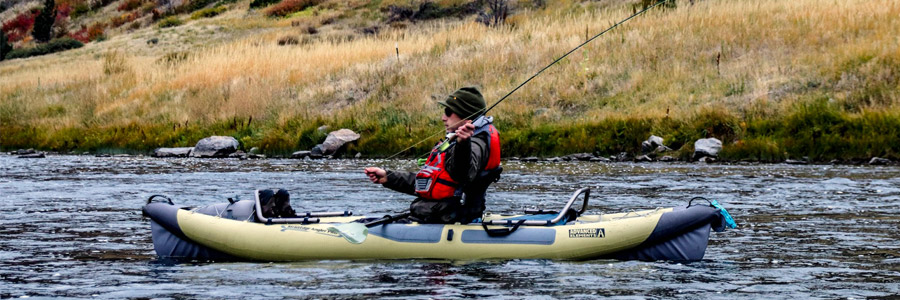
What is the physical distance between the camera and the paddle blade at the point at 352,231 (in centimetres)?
778

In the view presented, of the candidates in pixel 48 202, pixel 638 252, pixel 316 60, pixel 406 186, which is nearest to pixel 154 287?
pixel 406 186

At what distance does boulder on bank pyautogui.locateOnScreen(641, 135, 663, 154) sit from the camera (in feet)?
57.3

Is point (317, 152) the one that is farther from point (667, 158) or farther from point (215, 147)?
point (667, 158)

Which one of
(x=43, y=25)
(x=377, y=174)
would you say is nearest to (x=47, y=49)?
(x=43, y=25)

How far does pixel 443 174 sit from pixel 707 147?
32.5ft

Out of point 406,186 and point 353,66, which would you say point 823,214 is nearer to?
point 406,186

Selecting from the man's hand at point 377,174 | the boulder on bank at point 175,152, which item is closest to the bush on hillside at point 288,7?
the boulder on bank at point 175,152

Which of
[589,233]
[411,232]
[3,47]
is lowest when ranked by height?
[3,47]

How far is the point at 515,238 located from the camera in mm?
7691

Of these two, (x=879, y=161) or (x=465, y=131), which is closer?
(x=465, y=131)

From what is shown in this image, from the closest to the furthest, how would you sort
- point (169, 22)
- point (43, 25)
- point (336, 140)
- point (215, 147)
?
point (336, 140)
point (215, 147)
point (169, 22)
point (43, 25)

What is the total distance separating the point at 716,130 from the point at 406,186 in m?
10.4

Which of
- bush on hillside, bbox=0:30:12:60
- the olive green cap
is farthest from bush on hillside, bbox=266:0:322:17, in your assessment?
the olive green cap

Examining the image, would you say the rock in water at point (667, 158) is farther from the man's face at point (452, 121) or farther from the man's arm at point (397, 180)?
the man's face at point (452, 121)
